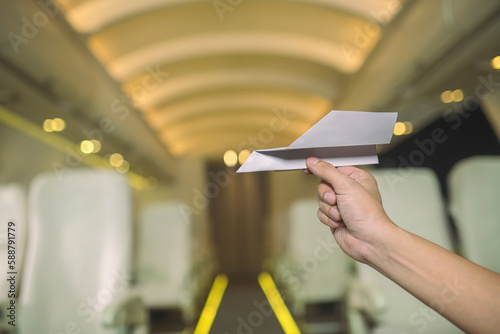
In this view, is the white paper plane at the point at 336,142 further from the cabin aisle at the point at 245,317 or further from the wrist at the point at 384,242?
the cabin aisle at the point at 245,317

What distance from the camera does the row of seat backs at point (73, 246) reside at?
1.80 metres

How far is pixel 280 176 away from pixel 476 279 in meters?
10.2

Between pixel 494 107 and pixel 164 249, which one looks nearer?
pixel 494 107

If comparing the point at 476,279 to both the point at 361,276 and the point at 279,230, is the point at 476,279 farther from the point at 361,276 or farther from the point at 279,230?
the point at 279,230

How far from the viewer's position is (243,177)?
11828 millimetres

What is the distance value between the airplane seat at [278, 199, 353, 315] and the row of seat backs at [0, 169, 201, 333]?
2.54 metres

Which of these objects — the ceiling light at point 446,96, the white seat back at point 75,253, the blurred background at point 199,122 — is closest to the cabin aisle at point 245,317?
the blurred background at point 199,122

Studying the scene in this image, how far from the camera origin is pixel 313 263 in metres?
4.03

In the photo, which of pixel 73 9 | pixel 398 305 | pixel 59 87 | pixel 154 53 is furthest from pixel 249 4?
pixel 398 305

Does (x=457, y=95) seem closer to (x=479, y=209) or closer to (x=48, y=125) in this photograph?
(x=479, y=209)

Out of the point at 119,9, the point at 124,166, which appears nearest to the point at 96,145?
the point at 124,166

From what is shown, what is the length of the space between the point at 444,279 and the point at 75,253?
178 centimetres

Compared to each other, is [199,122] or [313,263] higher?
[199,122]

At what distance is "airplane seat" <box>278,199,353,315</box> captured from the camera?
3.95 metres
